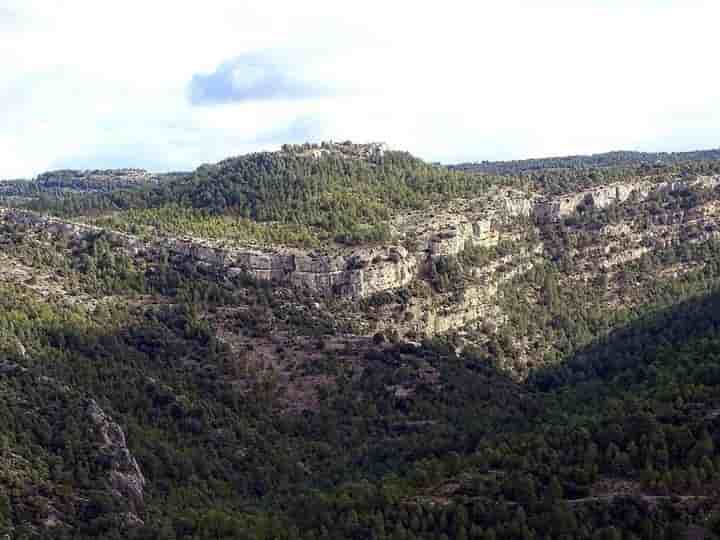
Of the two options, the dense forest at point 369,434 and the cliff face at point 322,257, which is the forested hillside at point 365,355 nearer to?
the dense forest at point 369,434

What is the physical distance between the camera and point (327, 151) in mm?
179625

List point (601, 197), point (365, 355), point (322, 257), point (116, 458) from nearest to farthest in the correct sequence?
point (116, 458), point (365, 355), point (322, 257), point (601, 197)

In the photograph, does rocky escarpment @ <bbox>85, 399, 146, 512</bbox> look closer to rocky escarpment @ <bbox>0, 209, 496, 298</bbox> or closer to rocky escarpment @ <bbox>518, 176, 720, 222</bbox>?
rocky escarpment @ <bbox>0, 209, 496, 298</bbox>

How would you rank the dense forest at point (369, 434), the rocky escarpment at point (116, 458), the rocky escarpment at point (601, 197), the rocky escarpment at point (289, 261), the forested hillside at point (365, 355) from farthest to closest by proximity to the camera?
1. the rocky escarpment at point (601, 197)
2. the rocky escarpment at point (289, 261)
3. the rocky escarpment at point (116, 458)
4. the forested hillside at point (365, 355)
5. the dense forest at point (369, 434)

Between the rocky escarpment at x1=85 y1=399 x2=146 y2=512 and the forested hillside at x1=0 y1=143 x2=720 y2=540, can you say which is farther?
the rocky escarpment at x1=85 y1=399 x2=146 y2=512

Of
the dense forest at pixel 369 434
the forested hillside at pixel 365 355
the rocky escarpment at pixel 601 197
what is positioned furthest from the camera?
the rocky escarpment at pixel 601 197

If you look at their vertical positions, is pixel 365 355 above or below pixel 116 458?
above

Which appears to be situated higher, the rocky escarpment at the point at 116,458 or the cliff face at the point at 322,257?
the cliff face at the point at 322,257

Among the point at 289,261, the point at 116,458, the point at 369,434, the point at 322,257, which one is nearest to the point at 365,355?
the point at 369,434

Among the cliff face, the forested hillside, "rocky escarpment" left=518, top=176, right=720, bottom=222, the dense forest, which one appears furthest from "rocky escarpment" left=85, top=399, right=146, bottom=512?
"rocky escarpment" left=518, top=176, right=720, bottom=222

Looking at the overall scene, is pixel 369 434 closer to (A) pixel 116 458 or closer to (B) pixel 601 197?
(A) pixel 116 458

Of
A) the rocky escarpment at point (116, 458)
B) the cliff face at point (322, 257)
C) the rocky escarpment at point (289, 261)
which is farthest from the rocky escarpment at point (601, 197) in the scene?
the rocky escarpment at point (116, 458)

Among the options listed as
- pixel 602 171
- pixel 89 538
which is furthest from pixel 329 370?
pixel 602 171

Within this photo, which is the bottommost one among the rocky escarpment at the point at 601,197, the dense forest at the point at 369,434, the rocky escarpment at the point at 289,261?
the dense forest at the point at 369,434
